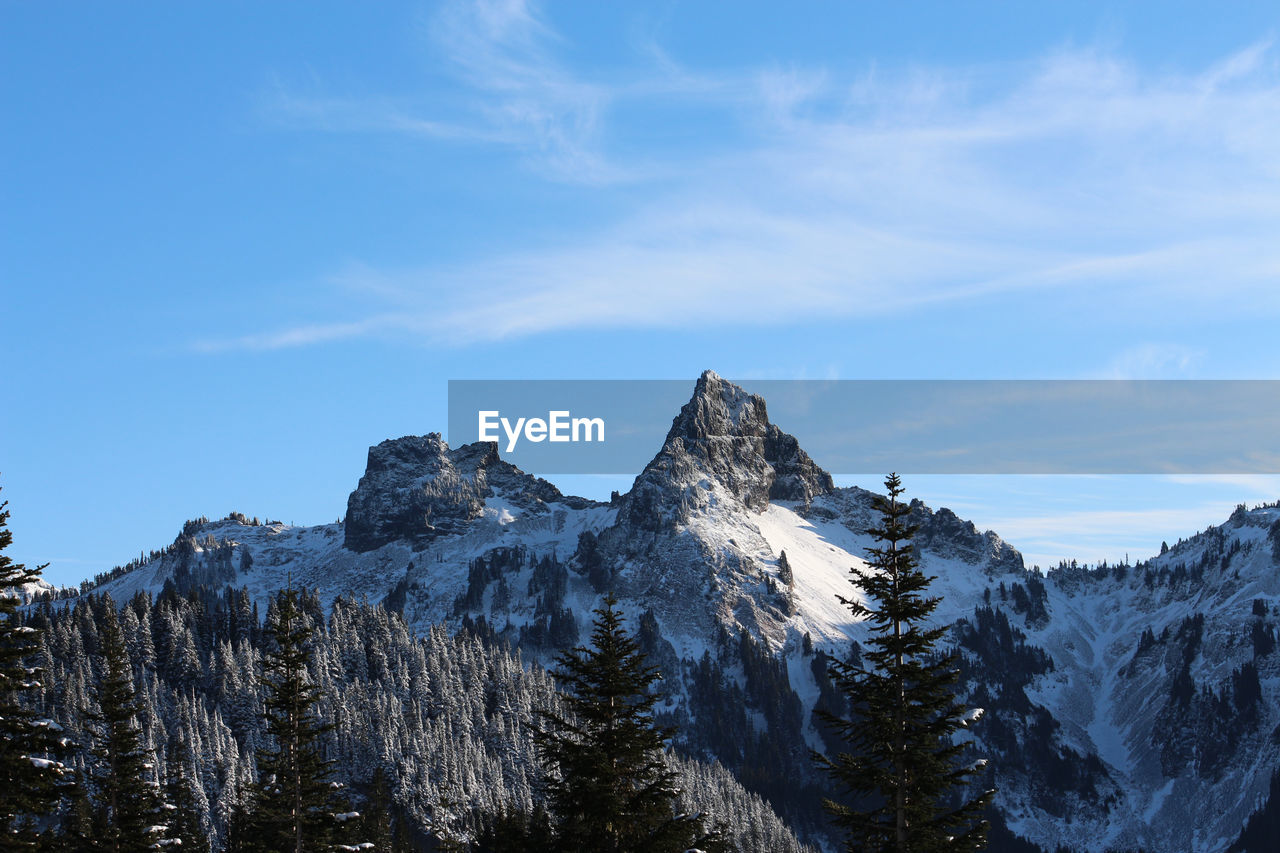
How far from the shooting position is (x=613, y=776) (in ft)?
145

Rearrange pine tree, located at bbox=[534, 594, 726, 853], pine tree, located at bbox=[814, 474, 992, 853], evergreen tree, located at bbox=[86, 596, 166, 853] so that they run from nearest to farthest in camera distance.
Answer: pine tree, located at bbox=[814, 474, 992, 853] < pine tree, located at bbox=[534, 594, 726, 853] < evergreen tree, located at bbox=[86, 596, 166, 853]

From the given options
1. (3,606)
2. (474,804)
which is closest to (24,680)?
(3,606)

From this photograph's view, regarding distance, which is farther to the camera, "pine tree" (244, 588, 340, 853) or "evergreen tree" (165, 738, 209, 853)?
"evergreen tree" (165, 738, 209, 853)

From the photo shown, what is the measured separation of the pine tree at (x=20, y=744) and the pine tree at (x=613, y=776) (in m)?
15.9

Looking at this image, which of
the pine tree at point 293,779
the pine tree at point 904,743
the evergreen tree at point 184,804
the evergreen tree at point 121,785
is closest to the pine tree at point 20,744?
the pine tree at point 293,779

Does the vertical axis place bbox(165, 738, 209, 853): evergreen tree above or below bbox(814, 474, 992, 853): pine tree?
below

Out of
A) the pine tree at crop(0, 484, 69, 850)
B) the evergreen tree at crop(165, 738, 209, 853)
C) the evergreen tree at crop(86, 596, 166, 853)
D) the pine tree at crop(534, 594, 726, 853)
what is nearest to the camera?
the pine tree at crop(0, 484, 69, 850)

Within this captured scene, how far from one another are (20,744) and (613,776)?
1920 centimetres

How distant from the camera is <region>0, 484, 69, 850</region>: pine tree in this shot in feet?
128

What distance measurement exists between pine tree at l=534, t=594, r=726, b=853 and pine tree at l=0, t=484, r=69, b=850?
1588 cm

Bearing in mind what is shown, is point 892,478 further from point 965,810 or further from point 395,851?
point 395,851

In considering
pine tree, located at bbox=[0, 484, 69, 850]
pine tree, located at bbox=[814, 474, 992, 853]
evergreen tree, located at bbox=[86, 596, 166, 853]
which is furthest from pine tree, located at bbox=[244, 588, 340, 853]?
pine tree, located at bbox=[814, 474, 992, 853]

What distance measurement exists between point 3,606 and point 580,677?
20.2m

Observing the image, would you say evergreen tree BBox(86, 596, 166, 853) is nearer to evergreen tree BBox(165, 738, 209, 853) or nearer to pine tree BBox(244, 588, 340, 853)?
evergreen tree BBox(165, 738, 209, 853)
